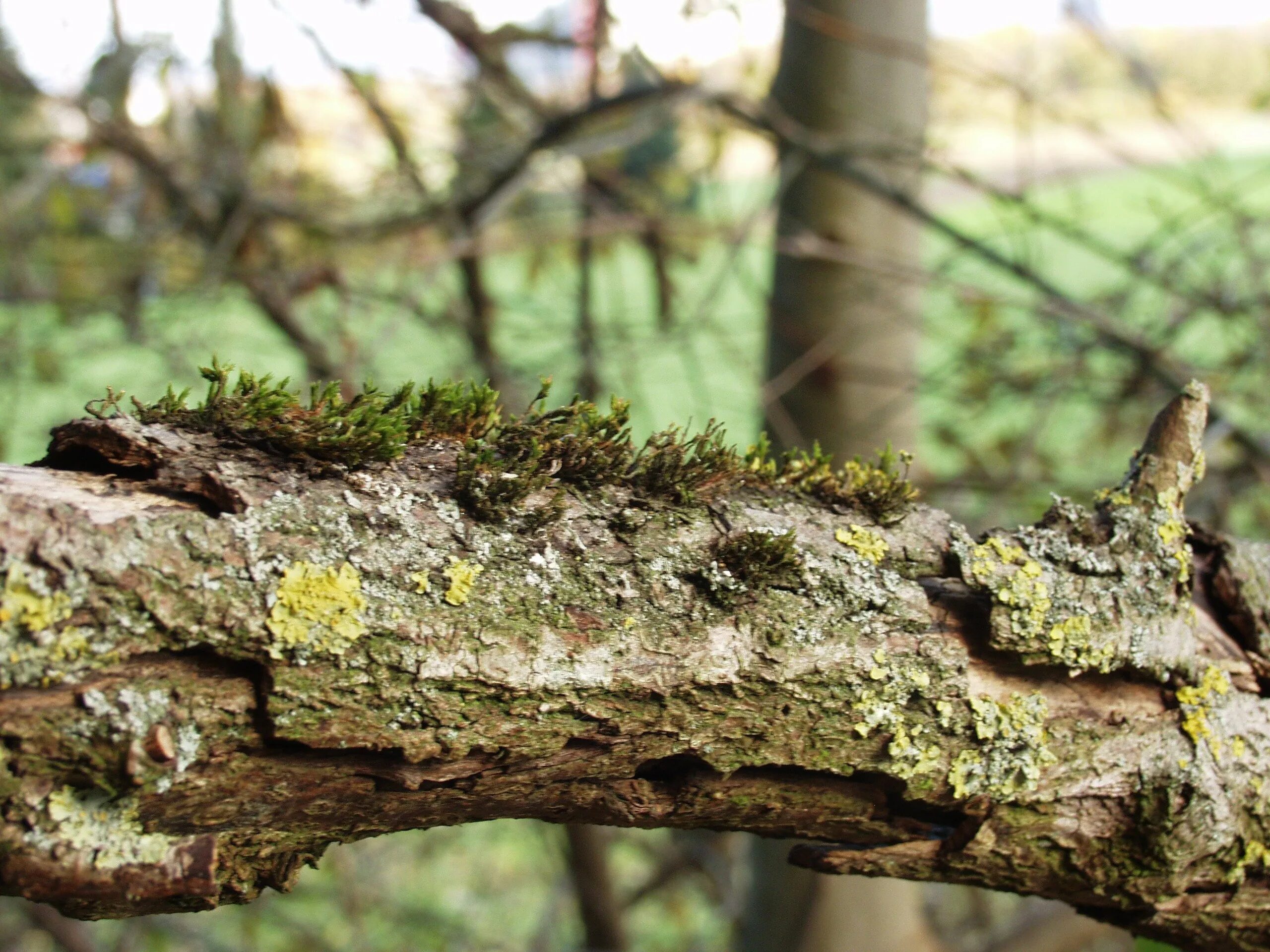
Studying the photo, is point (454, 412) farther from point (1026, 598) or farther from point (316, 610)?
point (1026, 598)

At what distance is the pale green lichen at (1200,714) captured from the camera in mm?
1161

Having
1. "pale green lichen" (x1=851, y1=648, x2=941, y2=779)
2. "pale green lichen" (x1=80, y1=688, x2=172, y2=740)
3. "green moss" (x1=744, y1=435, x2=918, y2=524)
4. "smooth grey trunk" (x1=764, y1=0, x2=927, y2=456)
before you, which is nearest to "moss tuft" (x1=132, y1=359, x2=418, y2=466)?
"pale green lichen" (x1=80, y1=688, x2=172, y2=740)

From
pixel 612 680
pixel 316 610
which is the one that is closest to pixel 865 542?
pixel 612 680

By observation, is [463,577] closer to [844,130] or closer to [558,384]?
[844,130]

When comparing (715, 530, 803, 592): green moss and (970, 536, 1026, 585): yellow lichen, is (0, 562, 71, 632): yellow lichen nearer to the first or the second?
(715, 530, 803, 592): green moss

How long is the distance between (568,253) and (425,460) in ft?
12.6

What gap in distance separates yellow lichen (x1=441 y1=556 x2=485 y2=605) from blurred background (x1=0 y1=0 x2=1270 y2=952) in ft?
4.86

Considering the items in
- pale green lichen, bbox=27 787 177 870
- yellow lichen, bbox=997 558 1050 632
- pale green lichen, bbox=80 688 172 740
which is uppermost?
yellow lichen, bbox=997 558 1050 632

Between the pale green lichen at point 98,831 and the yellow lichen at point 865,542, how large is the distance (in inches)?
26.9

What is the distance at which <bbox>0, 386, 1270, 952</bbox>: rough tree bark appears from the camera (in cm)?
79

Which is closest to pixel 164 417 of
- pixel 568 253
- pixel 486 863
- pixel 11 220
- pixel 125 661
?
pixel 125 661

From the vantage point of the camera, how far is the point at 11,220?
315 cm

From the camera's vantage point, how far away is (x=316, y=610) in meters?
0.84

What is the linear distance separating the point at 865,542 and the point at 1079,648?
249 millimetres
